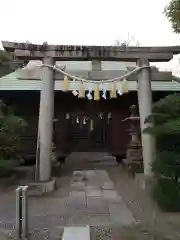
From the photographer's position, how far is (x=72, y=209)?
7.61 m

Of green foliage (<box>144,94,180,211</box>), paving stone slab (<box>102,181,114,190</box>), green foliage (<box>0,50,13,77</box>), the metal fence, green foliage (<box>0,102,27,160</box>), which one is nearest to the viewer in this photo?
the metal fence

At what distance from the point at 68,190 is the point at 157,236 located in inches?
174

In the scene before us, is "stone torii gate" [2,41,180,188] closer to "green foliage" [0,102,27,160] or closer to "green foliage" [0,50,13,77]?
"green foliage" [0,102,27,160]

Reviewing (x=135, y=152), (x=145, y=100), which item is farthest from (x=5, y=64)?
(x=145, y=100)

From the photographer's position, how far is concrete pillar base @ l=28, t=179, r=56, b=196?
29.6ft

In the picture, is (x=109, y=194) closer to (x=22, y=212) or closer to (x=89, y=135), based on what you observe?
(x=22, y=212)

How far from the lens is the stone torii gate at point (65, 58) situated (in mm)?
9695

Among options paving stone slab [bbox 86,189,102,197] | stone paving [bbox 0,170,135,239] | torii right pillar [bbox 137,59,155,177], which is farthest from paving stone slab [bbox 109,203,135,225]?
torii right pillar [bbox 137,59,155,177]

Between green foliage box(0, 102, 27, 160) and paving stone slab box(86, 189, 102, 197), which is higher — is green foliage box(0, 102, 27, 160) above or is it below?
above

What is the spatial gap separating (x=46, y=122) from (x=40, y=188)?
1.75 m

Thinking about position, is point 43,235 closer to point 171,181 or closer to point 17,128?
point 171,181

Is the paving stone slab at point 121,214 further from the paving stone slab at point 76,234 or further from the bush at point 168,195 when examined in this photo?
the paving stone slab at point 76,234

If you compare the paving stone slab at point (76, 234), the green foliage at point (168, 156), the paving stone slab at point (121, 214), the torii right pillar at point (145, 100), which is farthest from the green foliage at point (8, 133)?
the paving stone slab at point (76, 234)

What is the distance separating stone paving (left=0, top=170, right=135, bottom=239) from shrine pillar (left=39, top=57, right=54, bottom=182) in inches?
27.7
